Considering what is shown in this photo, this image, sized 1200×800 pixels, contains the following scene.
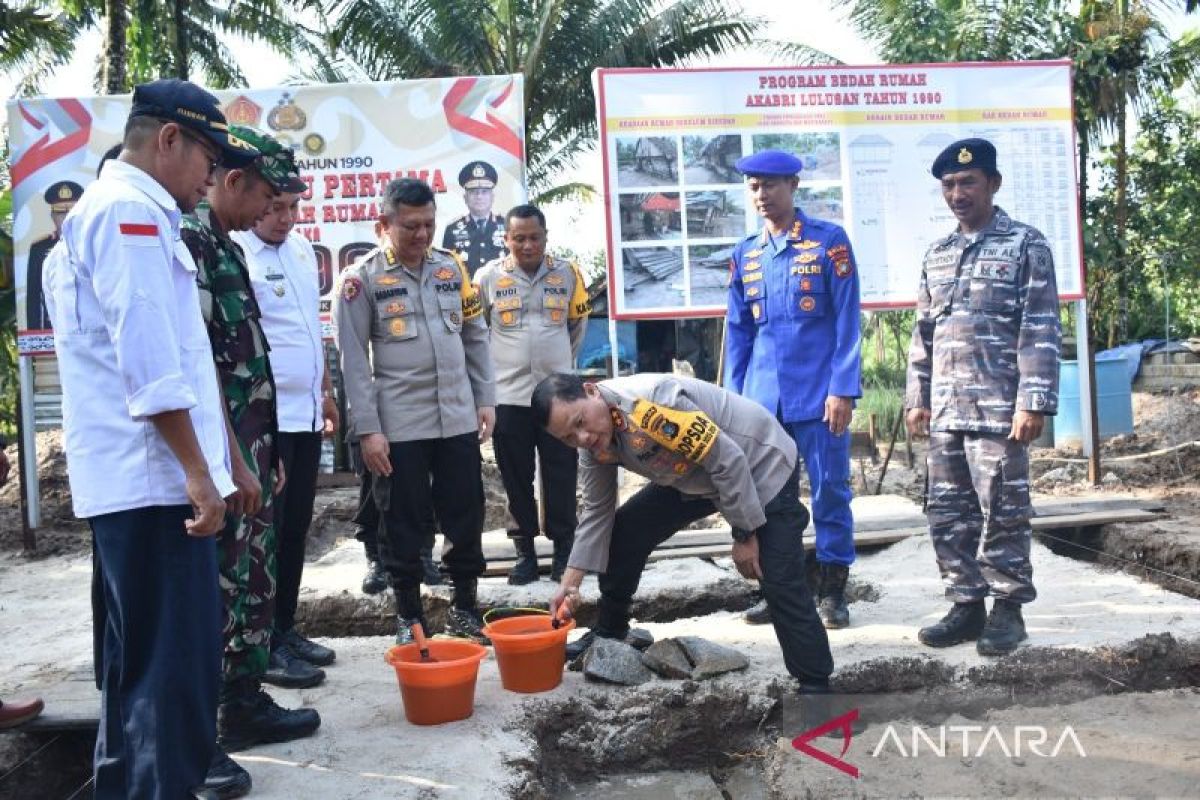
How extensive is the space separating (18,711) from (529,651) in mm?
1603

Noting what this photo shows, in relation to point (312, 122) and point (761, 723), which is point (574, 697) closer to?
point (761, 723)

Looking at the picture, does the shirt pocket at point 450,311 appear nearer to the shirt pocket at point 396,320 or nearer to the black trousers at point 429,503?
the shirt pocket at point 396,320

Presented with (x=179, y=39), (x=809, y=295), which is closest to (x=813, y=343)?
(x=809, y=295)

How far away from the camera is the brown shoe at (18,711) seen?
317cm

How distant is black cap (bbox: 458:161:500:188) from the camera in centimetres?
624

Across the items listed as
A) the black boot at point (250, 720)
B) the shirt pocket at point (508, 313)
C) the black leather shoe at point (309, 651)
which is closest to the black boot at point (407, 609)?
the black leather shoe at point (309, 651)

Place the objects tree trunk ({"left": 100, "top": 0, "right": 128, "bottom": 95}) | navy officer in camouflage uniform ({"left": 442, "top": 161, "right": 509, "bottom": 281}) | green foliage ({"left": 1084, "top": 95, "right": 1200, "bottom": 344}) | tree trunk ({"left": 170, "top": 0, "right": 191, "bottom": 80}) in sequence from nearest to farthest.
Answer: navy officer in camouflage uniform ({"left": 442, "top": 161, "right": 509, "bottom": 281}), tree trunk ({"left": 100, "top": 0, "right": 128, "bottom": 95}), green foliage ({"left": 1084, "top": 95, "right": 1200, "bottom": 344}), tree trunk ({"left": 170, "top": 0, "right": 191, "bottom": 80})

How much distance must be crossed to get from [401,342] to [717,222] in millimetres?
2868

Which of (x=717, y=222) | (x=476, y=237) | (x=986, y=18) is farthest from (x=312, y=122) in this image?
(x=986, y=18)

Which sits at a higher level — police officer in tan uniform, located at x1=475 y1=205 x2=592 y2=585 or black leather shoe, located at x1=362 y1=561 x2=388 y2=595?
police officer in tan uniform, located at x1=475 y1=205 x2=592 y2=585

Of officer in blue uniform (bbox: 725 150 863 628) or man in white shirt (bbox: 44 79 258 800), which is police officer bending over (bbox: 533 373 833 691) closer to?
officer in blue uniform (bbox: 725 150 863 628)

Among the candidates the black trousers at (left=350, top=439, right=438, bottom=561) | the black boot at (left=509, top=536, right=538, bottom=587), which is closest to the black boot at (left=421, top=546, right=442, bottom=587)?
the black trousers at (left=350, top=439, right=438, bottom=561)

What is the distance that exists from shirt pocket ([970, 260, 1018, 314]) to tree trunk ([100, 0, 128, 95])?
10.3m

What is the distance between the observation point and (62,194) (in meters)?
6.44
